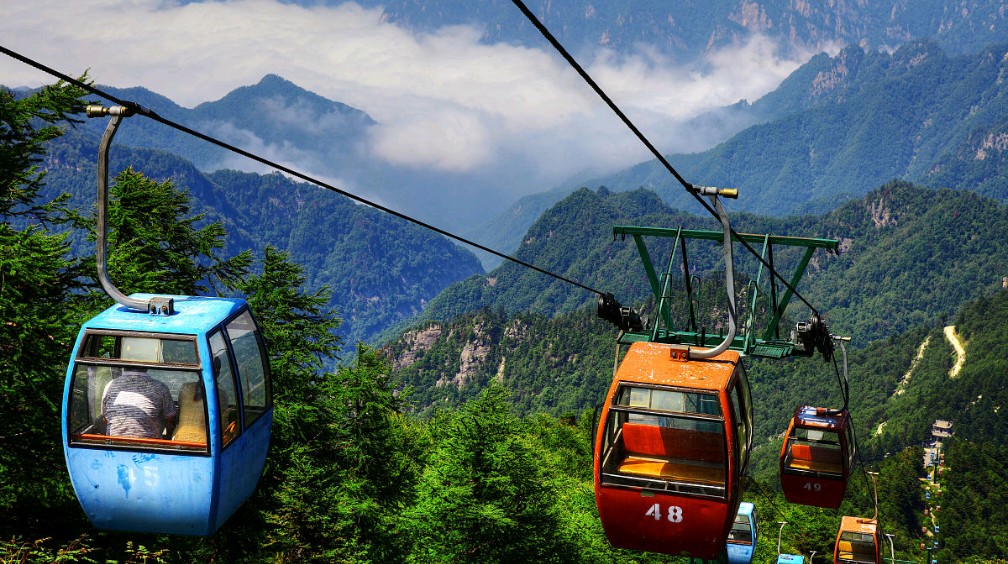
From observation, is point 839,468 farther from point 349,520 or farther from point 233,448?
point 233,448

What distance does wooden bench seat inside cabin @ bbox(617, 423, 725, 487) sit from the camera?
16328mm

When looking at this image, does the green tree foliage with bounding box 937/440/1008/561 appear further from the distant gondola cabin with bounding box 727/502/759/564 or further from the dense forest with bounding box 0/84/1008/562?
the dense forest with bounding box 0/84/1008/562

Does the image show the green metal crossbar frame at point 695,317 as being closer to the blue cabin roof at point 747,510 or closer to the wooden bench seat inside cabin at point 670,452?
the wooden bench seat inside cabin at point 670,452

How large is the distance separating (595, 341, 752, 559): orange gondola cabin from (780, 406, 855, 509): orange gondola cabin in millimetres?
18310

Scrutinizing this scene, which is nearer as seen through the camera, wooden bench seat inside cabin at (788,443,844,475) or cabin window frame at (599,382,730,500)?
cabin window frame at (599,382,730,500)

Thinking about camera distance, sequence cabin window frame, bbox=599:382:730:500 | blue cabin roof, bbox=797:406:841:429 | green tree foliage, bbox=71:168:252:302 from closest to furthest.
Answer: cabin window frame, bbox=599:382:730:500, green tree foliage, bbox=71:168:252:302, blue cabin roof, bbox=797:406:841:429

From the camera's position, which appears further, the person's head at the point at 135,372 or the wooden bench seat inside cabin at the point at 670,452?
the wooden bench seat inside cabin at the point at 670,452

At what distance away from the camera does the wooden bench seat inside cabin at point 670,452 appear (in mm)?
16328

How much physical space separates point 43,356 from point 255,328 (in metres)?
10.2

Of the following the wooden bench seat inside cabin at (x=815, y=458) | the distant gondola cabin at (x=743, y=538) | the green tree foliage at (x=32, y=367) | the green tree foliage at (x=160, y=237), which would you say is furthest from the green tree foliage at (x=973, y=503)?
the green tree foliage at (x=32, y=367)

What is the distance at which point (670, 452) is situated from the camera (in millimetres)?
17062

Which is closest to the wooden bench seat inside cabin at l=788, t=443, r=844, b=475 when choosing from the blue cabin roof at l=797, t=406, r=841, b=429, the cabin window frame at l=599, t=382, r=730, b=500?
the blue cabin roof at l=797, t=406, r=841, b=429

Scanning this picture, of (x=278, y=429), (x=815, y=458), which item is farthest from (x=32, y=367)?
(x=815, y=458)

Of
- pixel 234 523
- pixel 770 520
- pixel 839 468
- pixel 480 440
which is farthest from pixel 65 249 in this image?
pixel 770 520
